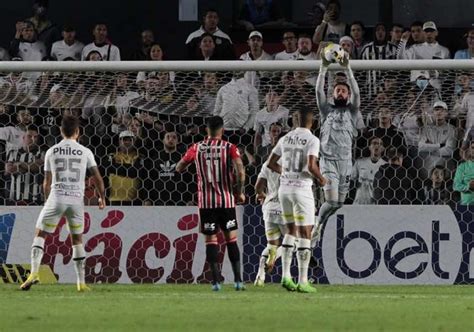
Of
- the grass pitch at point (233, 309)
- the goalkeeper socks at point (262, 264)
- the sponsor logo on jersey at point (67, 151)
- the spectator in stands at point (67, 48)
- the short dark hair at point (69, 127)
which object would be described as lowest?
the grass pitch at point (233, 309)

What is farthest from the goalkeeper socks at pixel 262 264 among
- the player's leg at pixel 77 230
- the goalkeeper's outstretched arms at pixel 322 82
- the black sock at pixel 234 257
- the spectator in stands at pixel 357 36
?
the spectator in stands at pixel 357 36

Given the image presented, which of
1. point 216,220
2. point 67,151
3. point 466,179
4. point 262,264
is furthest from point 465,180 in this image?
point 67,151

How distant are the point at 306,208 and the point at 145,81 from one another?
364 centimetres

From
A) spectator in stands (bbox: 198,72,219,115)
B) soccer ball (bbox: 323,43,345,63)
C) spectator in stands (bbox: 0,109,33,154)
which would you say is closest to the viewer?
soccer ball (bbox: 323,43,345,63)

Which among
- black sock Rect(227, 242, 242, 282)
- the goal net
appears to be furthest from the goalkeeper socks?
black sock Rect(227, 242, 242, 282)

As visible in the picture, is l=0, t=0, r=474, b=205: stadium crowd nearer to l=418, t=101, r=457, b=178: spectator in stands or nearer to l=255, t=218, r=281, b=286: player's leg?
l=418, t=101, r=457, b=178: spectator in stands

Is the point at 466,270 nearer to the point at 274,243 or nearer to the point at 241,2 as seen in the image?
the point at 274,243

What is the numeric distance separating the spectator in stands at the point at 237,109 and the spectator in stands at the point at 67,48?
394 cm

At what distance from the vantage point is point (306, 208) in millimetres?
15008

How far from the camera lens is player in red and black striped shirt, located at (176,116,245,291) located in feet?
50.7

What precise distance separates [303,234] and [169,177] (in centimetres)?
300

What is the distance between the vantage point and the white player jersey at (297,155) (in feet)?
49.1

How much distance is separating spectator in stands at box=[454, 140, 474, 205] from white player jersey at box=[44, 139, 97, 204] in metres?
4.71

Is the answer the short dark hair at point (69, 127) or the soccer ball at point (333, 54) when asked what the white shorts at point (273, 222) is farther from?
the short dark hair at point (69, 127)
